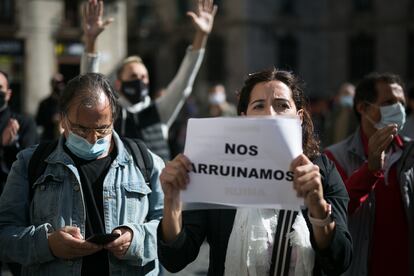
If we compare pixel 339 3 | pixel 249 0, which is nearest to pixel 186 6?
pixel 249 0

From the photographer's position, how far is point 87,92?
3086 millimetres

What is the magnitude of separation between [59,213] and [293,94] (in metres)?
1.17

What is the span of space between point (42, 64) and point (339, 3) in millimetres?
19068

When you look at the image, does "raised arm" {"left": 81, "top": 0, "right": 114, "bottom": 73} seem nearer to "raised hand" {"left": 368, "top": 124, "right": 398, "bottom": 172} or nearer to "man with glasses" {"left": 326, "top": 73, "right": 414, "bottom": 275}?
"man with glasses" {"left": 326, "top": 73, "right": 414, "bottom": 275}

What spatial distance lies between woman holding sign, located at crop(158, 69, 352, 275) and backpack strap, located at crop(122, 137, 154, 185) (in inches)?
20.3

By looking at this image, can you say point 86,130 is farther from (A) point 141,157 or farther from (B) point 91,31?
(B) point 91,31

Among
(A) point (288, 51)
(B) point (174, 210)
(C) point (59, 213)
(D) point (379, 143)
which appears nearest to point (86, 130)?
(C) point (59, 213)

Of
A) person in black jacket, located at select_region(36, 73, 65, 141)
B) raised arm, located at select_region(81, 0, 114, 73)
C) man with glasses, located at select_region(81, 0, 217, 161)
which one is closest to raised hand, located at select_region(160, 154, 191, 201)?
raised arm, located at select_region(81, 0, 114, 73)

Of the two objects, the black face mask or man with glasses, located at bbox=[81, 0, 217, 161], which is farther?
the black face mask

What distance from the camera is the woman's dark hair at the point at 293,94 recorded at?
113 inches

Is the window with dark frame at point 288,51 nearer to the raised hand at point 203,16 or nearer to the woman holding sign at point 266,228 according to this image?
the raised hand at point 203,16

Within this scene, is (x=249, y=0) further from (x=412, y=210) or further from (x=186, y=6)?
(x=412, y=210)

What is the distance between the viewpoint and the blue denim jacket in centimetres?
301

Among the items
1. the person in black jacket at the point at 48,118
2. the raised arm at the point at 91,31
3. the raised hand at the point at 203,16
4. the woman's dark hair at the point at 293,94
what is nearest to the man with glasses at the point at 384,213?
the woman's dark hair at the point at 293,94
